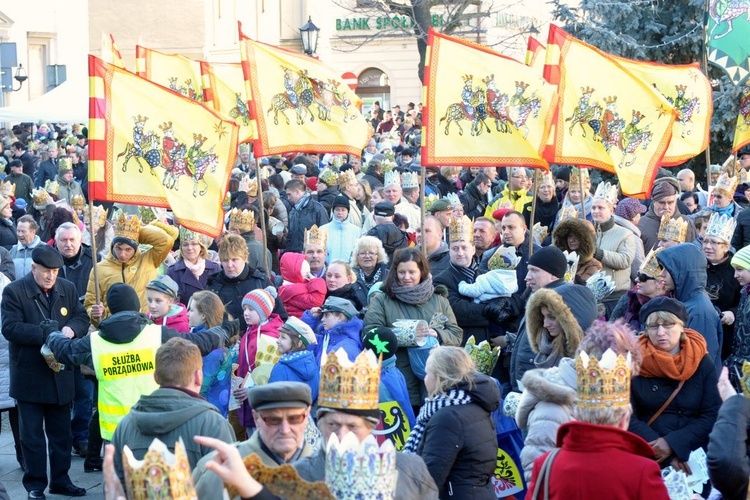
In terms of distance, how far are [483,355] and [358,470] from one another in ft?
13.6

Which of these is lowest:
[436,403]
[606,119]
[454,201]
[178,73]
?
[436,403]

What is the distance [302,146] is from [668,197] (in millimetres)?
3284

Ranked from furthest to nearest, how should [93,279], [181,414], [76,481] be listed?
1. [93,279]
2. [76,481]
3. [181,414]

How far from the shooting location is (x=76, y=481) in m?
8.77

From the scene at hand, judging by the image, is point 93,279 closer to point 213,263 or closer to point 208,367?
point 213,263

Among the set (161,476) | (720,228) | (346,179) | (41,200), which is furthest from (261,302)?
(41,200)

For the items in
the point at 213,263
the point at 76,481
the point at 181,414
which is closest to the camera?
the point at 181,414

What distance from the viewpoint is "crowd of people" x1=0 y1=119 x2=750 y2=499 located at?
4.45 meters

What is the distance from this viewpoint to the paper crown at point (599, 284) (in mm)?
8242

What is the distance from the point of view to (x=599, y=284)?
8281 millimetres

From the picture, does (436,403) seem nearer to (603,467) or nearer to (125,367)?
(603,467)

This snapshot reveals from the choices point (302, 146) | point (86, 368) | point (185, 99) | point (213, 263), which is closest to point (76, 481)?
point (86, 368)

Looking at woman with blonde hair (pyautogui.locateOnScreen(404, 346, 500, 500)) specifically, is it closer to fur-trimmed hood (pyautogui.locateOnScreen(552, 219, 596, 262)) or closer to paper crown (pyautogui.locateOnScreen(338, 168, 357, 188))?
fur-trimmed hood (pyautogui.locateOnScreen(552, 219, 596, 262))

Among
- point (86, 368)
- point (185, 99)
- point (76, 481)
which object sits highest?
point (185, 99)
